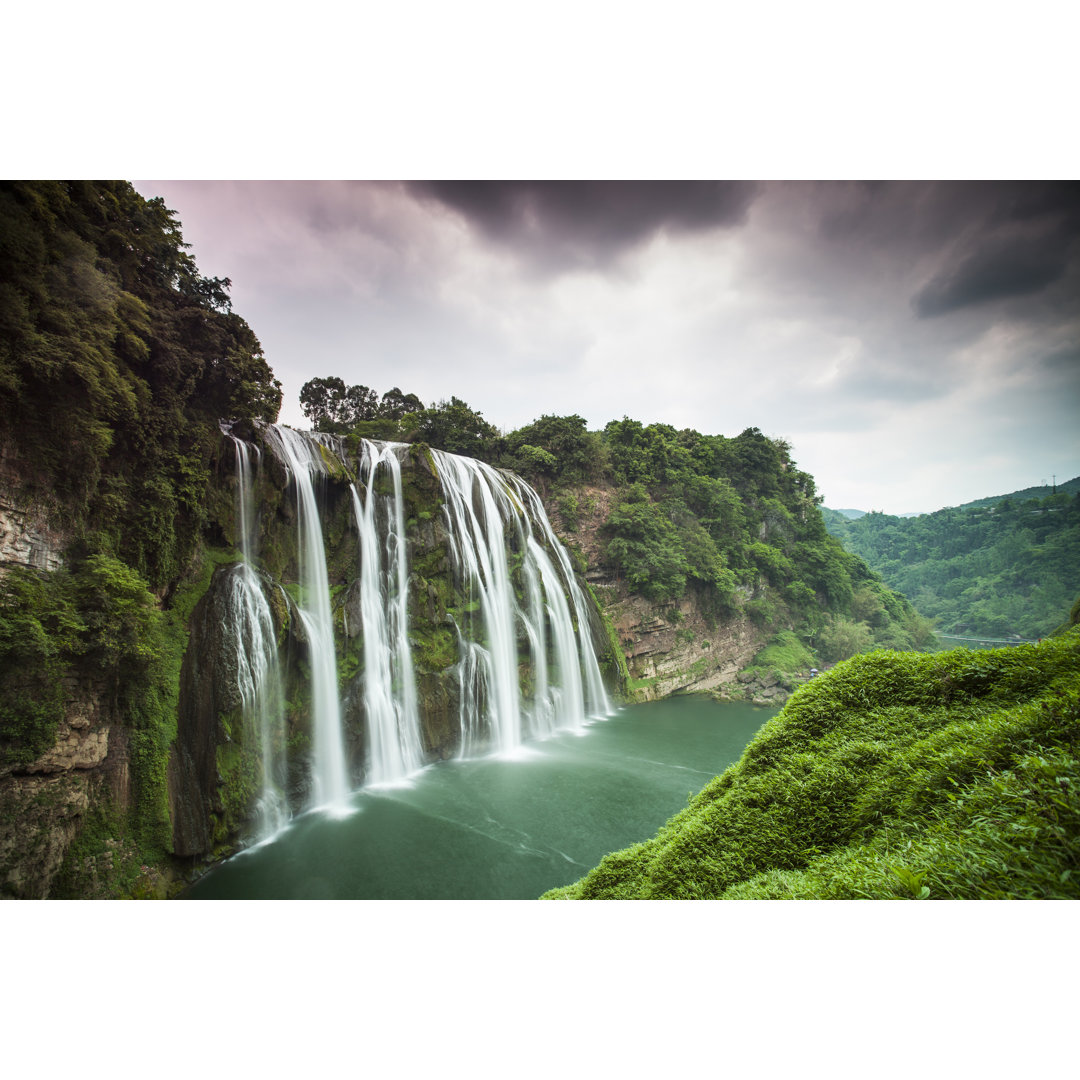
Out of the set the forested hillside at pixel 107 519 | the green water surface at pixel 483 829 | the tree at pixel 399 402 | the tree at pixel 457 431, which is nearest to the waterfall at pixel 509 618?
the green water surface at pixel 483 829

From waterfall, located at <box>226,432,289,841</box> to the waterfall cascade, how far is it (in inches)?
0.7

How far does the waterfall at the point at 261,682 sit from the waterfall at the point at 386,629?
56.8 inches

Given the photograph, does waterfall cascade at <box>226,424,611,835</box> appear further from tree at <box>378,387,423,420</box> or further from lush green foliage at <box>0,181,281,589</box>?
tree at <box>378,387,423,420</box>

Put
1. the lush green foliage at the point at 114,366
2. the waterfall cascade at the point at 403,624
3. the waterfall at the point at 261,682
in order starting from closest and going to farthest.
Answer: the lush green foliage at the point at 114,366 → the waterfall at the point at 261,682 → the waterfall cascade at the point at 403,624

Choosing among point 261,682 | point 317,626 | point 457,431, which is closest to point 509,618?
point 317,626

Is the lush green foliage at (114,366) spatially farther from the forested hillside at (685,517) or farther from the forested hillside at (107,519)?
the forested hillside at (685,517)

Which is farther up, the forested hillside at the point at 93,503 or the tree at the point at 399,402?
the tree at the point at 399,402

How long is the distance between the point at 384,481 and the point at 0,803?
6109 mm

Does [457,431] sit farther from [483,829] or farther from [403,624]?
[483,829]

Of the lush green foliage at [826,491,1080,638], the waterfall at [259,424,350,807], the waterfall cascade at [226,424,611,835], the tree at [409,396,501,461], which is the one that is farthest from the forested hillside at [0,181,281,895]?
the lush green foliage at [826,491,1080,638]

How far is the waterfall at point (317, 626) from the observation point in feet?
20.7

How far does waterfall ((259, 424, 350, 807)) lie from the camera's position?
6324 mm

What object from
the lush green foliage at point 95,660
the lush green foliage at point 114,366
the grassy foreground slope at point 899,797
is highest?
the lush green foliage at point 114,366

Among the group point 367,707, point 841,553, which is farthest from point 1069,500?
point 841,553
